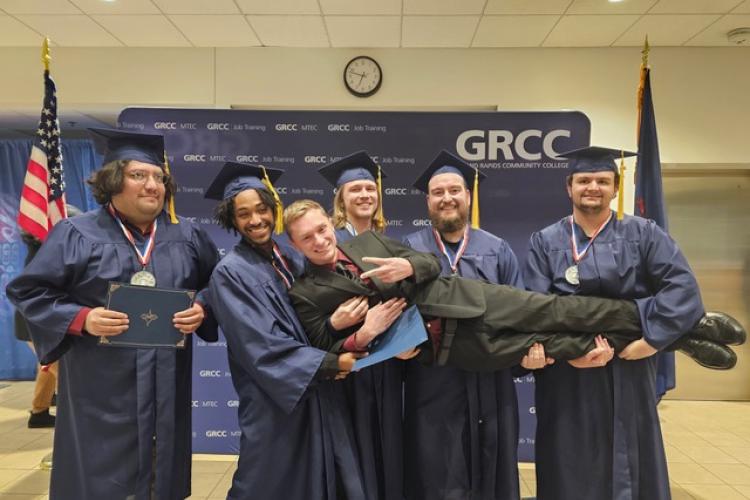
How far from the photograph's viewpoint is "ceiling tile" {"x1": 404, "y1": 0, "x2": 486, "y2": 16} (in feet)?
11.5

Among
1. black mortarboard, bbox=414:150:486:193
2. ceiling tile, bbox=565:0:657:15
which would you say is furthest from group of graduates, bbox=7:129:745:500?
ceiling tile, bbox=565:0:657:15

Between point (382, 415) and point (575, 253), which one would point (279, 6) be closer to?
point (575, 253)

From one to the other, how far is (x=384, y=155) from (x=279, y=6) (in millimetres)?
1481

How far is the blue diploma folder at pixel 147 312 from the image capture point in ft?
5.32

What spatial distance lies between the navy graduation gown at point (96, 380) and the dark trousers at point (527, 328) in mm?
1094

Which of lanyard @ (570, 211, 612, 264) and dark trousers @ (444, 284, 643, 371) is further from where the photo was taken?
lanyard @ (570, 211, 612, 264)

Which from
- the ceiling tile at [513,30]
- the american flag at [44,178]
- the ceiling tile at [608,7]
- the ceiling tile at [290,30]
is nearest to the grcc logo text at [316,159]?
the ceiling tile at [290,30]

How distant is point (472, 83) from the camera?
4262 mm

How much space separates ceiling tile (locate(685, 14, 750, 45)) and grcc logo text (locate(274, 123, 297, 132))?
11.9ft

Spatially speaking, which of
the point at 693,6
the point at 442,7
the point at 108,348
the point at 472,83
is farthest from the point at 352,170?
the point at 693,6

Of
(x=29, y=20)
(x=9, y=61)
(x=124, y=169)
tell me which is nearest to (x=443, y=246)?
(x=124, y=169)

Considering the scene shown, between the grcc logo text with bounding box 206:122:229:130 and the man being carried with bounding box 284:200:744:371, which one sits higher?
the grcc logo text with bounding box 206:122:229:130

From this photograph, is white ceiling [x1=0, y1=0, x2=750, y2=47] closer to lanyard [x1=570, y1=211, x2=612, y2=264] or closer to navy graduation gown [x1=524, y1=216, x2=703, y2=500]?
lanyard [x1=570, y1=211, x2=612, y2=264]

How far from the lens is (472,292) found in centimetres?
170
